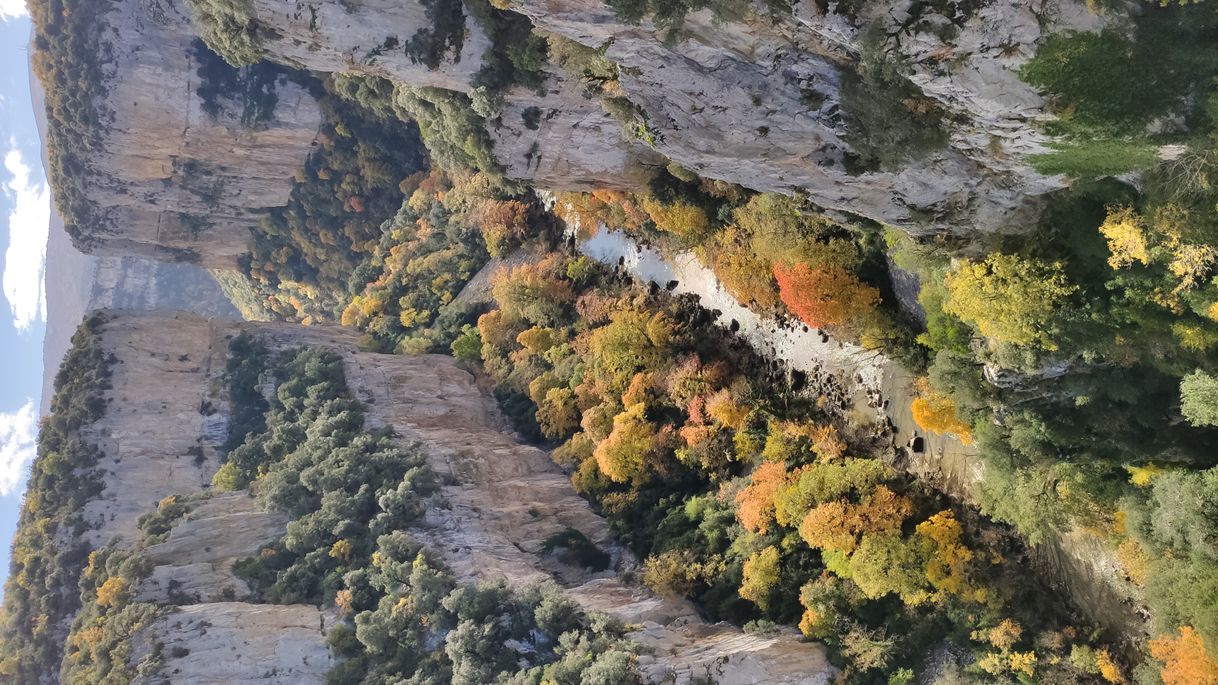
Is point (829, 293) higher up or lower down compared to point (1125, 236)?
lower down

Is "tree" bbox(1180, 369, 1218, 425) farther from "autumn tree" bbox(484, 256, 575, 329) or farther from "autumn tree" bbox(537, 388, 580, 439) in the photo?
"autumn tree" bbox(484, 256, 575, 329)

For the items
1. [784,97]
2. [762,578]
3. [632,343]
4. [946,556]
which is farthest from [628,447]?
[784,97]

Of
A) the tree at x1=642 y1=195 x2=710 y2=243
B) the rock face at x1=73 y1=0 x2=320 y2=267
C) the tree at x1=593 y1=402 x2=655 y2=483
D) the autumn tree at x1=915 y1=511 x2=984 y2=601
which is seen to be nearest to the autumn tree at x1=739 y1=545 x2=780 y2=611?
the autumn tree at x1=915 y1=511 x2=984 y2=601

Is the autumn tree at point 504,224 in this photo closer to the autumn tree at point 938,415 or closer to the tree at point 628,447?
the tree at point 628,447

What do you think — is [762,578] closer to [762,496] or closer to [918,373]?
[762,496]

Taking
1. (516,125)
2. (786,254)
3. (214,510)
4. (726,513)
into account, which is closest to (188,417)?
(214,510)

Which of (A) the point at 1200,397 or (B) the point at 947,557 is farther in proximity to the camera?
(B) the point at 947,557
